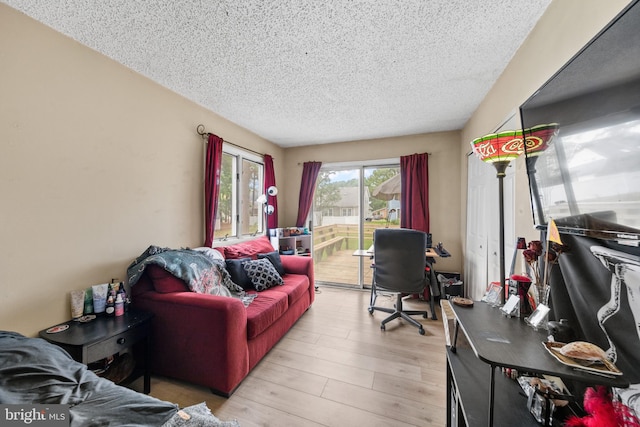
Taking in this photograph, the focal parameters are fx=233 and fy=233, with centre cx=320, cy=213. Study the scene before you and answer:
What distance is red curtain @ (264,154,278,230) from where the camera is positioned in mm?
3920

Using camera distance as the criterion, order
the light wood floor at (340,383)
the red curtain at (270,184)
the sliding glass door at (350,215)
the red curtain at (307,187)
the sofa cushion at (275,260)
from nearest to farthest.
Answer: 1. the light wood floor at (340,383)
2. the sofa cushion at (275,260)
3. the red curtain at (270,184)
4. the sliding glass door at (350,215)
5. the red curtain at (307,187)

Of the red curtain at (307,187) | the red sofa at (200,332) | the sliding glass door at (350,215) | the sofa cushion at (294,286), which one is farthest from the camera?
the red curtain at (307,187)

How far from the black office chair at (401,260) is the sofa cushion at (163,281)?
201cm

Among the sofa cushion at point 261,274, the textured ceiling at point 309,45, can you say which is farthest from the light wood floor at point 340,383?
the textured ceiling at point 309,45

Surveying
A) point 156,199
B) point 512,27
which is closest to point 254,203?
point 156,199

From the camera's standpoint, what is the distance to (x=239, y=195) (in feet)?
11.3

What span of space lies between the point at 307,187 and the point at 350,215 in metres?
0.94

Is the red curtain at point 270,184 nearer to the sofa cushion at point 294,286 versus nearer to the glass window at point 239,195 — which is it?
the glass window at point 239,195

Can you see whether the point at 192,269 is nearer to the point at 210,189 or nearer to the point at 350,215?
the point at 210,189

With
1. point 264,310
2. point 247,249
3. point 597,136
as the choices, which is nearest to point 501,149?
point 597,136

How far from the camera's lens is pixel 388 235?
2689 mm

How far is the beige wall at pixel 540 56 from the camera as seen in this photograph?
1076mm

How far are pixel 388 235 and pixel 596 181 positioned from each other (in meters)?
1.96

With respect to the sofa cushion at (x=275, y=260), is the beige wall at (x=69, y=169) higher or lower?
higher
